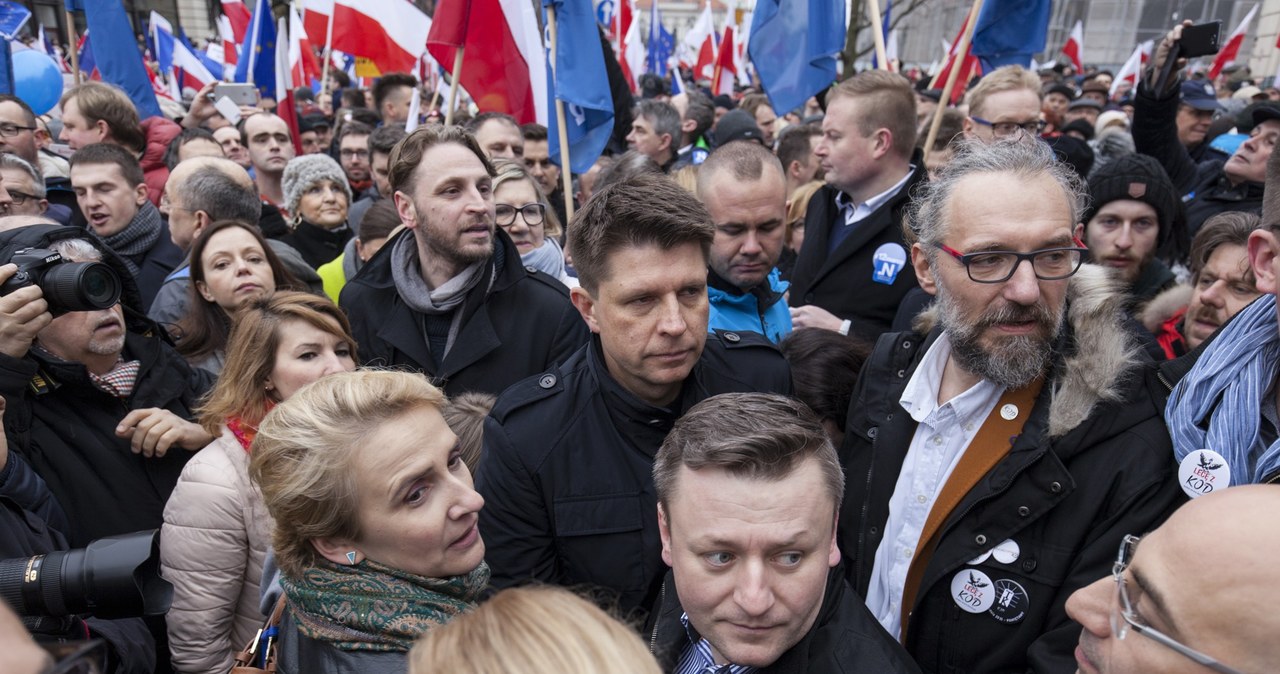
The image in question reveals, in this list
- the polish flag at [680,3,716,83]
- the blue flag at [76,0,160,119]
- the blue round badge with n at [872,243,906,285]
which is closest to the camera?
the blue round badge with n at [872,243,906,285]

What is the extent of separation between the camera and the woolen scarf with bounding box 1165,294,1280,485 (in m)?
1.60

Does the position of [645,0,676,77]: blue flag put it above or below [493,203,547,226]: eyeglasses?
below

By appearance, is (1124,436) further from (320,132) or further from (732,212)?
(320,132)

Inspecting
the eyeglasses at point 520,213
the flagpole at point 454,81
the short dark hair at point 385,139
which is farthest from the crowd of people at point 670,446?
the short dark hair at point 385,139

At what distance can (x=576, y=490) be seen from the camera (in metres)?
2.06

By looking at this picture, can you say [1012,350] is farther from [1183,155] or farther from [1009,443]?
[1183,155]

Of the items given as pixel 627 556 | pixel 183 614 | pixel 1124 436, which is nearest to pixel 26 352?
pixel 183 614

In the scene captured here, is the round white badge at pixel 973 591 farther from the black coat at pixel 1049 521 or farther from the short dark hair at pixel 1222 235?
the short dark hair at pixel 1222 235

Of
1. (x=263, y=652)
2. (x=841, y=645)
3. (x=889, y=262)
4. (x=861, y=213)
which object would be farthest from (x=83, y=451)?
(x=861, y=213)

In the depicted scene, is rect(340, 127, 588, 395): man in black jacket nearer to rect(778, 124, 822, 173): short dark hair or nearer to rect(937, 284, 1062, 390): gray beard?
rect(937, 284, 1062, 390): gray beard

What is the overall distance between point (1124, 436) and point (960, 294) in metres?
0.46

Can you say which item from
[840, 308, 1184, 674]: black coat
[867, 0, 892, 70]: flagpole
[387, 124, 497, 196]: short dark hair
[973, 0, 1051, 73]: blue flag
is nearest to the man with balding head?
[840, 308, 1184, 674]: black coat

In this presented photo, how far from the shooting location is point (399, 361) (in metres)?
3.40

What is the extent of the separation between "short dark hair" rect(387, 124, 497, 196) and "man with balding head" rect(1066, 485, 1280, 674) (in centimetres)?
297
